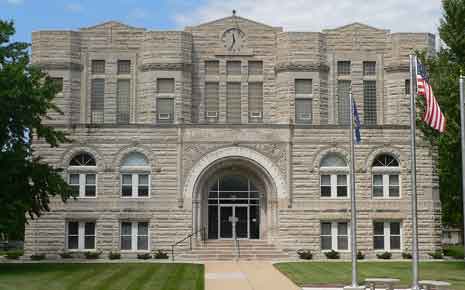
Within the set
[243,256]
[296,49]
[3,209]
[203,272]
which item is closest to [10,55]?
[3,209]

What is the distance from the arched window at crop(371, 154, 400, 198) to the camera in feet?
132

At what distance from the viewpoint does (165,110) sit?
144 ft

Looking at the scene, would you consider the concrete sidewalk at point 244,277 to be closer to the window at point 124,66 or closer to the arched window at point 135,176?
the arched window at point 135,176

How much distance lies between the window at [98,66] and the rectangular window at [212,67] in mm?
6588

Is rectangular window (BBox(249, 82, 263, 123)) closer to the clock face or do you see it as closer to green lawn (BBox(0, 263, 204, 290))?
the clock face

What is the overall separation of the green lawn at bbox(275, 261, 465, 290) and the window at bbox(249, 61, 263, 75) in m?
14.4

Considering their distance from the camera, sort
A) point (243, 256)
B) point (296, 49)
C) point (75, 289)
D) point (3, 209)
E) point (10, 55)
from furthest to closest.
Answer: point (296, 49)
point (243, 256)
point (10, 55)
point (3, 209)
point (75, 289)

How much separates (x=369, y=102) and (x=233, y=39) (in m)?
9.45

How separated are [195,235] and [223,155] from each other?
4669 mm

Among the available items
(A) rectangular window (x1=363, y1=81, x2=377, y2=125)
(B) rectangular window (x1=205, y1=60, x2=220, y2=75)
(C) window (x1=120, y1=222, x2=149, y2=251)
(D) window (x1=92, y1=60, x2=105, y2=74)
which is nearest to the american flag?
(C) window (x1=120, y1=222, x2=149, y2=251)

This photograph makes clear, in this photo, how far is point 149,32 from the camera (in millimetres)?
44531

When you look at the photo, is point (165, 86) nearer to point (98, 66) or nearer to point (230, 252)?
point (98, 66)

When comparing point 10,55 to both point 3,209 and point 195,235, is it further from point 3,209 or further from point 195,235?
point 195,235

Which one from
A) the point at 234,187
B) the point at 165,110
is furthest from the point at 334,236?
the point at 165,110
